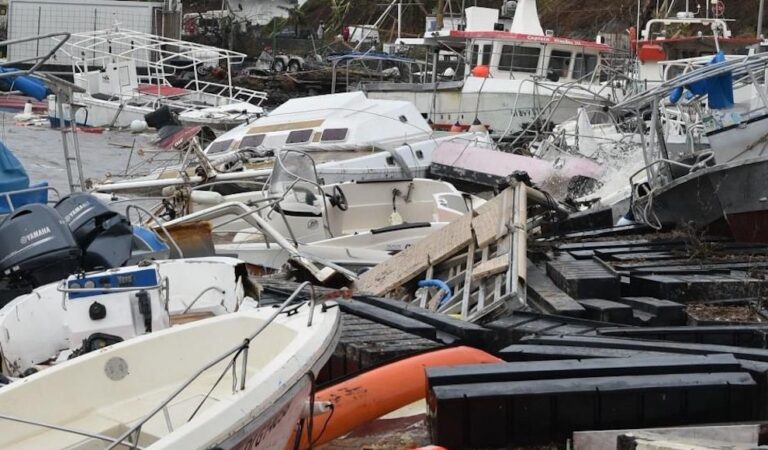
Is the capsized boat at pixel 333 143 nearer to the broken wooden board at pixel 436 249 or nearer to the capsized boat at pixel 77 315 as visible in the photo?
the broken wooden board at pixel 436 249

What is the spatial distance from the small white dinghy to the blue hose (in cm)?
316

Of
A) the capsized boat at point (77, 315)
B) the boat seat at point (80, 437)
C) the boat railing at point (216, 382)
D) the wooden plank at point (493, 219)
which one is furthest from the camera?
the wooden plank at point (493, 219)

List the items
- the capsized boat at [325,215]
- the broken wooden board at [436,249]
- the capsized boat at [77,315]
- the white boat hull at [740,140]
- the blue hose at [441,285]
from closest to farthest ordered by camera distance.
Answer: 1. the capsized boat at [77,315]
2. the blue hose at [441,285]
3. the broken wooden board at [436,249]
4. the white boat hull at [740,140]
5. the capsized boat at [325,215]

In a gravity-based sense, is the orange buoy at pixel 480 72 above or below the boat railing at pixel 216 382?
above

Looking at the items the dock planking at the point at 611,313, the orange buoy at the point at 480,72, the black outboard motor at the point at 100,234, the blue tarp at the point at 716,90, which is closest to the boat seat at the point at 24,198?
the black outboard motor at the point at 100,234

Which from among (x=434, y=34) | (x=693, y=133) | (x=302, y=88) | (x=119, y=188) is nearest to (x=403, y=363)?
(x=693, y=133)

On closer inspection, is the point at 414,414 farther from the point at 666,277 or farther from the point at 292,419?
the point at 666,277

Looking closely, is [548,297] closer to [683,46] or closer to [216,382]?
[216,382]

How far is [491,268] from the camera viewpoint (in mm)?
8883

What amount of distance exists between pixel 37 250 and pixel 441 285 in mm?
3098

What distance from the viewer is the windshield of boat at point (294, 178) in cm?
1324

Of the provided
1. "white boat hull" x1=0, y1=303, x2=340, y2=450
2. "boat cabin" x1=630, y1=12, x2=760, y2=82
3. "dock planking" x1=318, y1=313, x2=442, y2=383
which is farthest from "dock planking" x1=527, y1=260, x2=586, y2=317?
"boat cabin" x1=630, y1=12, x2=760, y2=82

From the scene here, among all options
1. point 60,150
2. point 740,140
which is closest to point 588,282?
point 740,140

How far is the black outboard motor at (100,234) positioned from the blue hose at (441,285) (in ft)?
7.69
